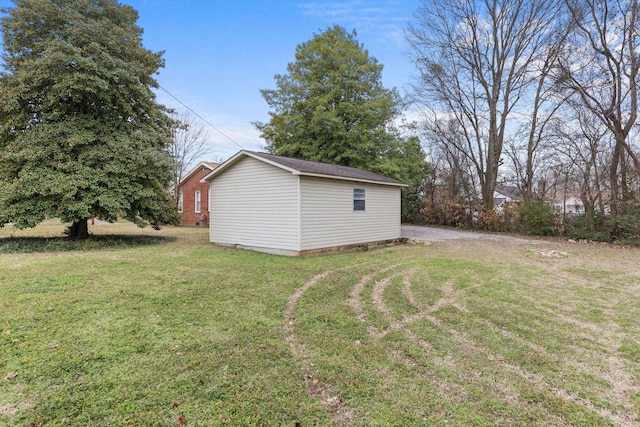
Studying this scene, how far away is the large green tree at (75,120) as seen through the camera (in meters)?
8.94

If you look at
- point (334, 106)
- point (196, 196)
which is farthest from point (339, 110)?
point (196, 196)

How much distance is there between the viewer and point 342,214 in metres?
10.2

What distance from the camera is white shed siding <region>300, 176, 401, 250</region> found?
9102mm

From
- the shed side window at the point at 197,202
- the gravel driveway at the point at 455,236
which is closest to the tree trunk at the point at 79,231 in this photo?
the shed side window at the point at 197,202

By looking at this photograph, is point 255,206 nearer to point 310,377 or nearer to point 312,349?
point 312,349

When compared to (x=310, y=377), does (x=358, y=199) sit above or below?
above

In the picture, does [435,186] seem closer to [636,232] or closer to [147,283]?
[636,232]

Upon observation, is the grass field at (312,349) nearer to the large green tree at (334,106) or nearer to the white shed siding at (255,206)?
the white shed siding at (255,206)

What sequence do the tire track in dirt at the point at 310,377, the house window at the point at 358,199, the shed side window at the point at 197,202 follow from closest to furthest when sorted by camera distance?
the tire track in dirt at the point at 310,377 → the house window at the point at 358,199 → the shed side window at the point at 197,202

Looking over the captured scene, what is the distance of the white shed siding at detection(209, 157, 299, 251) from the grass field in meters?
3.06

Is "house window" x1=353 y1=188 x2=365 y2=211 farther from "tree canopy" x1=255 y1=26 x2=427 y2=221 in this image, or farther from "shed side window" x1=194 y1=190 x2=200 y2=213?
"shed side window" x1=194 y1=190 x2=200 y2=213

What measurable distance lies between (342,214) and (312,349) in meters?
7.26

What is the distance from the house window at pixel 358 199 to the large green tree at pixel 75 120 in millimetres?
6489

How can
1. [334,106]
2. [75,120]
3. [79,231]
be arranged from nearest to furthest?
[75,120], [79,231], [334,106]
